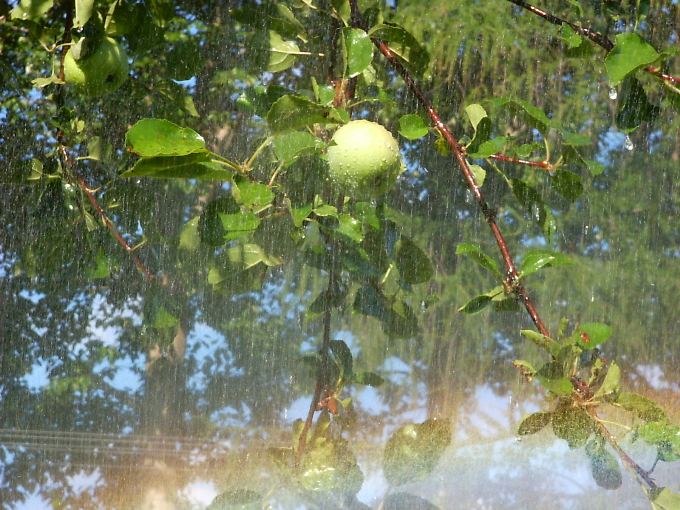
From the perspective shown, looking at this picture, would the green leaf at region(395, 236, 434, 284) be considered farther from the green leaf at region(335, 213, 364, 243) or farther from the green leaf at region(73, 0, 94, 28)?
the green leaf at region(73, 0, 94, 28)

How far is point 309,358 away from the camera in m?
0.57

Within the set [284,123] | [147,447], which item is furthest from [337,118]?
[147,447]

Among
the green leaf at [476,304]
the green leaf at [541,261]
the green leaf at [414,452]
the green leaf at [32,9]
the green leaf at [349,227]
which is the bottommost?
the green leaf at [414,452]

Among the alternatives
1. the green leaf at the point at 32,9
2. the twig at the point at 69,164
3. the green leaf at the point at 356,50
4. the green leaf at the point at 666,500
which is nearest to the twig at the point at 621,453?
the green leaf at the point at 666,500

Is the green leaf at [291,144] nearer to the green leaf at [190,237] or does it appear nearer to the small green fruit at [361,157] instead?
the small green fruit at [361,157]

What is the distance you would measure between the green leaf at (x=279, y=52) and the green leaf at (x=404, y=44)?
3.8 inches

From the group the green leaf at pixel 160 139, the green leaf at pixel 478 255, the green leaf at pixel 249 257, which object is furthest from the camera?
the green leaf at pixel 249 257

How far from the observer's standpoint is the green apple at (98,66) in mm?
556

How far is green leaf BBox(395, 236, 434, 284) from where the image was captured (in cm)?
56

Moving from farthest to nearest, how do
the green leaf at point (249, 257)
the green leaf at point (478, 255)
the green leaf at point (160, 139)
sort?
the green leaf at point (249, 257)
the green leaf at point (478, 255)
the green leaf at point (160, 139)

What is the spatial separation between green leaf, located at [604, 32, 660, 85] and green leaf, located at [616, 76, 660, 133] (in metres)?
0.05

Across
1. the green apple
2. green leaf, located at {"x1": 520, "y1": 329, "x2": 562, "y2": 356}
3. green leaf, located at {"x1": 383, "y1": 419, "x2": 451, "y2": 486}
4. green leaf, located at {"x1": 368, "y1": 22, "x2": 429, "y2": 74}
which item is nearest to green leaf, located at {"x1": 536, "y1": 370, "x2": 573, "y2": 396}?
green leaf, located at {"x1": 520, "y1": 329, "x2": 562, "y2": 356}

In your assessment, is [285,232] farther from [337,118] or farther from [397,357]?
[397,357]

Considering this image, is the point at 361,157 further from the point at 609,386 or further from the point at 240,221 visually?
the point at 609,386
